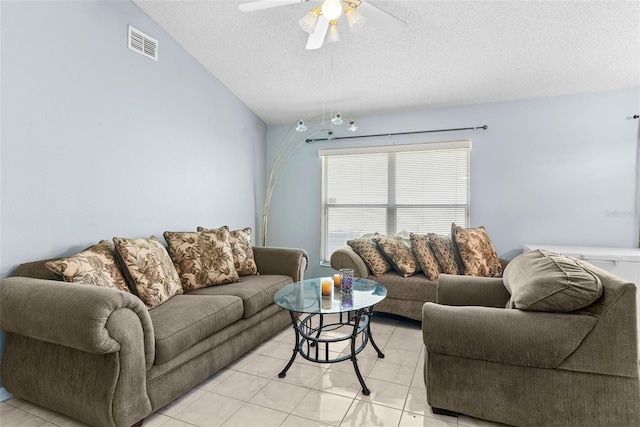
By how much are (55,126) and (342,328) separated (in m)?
2.65

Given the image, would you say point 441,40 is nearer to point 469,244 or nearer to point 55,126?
point 469,244

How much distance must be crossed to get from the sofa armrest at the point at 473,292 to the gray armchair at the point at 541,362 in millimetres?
630

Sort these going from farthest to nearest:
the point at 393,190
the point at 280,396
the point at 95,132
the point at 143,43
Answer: the point at 393,190 < the point at 143,43 < the point at 95,132 < the point at 280,396

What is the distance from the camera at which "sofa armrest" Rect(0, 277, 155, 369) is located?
4.78ft

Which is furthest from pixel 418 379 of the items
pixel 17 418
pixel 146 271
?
pixel 17 418

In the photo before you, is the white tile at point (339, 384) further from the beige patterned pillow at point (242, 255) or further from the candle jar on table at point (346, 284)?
the beige patterned pillow at point (242, 255)

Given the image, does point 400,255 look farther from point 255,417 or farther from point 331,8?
point 331,8

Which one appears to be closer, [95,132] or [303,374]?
[303,374]

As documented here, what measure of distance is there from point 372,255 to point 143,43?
2.74 meters

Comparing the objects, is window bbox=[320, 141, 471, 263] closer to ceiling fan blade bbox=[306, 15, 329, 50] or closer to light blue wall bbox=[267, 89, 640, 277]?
light blue wall bbox=[267, 89, 640, 277]

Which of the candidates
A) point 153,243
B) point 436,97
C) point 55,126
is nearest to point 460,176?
point 436,97

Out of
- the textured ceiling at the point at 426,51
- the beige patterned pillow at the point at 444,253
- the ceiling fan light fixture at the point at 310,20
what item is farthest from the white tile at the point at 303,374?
the textured ceiling at the point at 426,51

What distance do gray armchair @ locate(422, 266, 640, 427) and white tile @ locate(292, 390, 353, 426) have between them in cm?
50

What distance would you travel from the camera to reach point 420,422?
1699 mm
